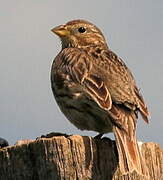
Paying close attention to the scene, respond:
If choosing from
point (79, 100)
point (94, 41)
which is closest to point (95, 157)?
point (79, 100)

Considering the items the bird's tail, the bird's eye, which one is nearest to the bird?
the bird's tail

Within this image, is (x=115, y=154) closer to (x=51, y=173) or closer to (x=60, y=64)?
(x=51, y=173)

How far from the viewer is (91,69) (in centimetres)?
779

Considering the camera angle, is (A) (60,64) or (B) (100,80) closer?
(B) (100,80)

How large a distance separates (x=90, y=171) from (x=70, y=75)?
290 centimetres

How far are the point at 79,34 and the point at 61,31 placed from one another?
1.29 feet

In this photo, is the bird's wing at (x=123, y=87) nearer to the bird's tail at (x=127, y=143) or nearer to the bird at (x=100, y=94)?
the bird at (x=100, y=94)

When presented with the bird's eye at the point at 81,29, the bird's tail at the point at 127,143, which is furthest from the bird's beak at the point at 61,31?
the bird's tail at the point at 127,143

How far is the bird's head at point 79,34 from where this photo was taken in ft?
31.2

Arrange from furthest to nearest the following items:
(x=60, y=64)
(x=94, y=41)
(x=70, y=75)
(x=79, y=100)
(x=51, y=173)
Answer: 1. (x=94, y=41)
2. (x=60, y=64)
3. (x=70, y=75)
4. (x=79, y=100)
5. (x=51, y=173)

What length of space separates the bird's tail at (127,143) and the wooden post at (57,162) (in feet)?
0.37

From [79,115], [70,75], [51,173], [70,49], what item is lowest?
[51,173]

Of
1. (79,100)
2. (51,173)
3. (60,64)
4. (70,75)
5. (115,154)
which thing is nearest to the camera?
(51,173)

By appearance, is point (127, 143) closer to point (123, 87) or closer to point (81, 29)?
point (123, 87)
